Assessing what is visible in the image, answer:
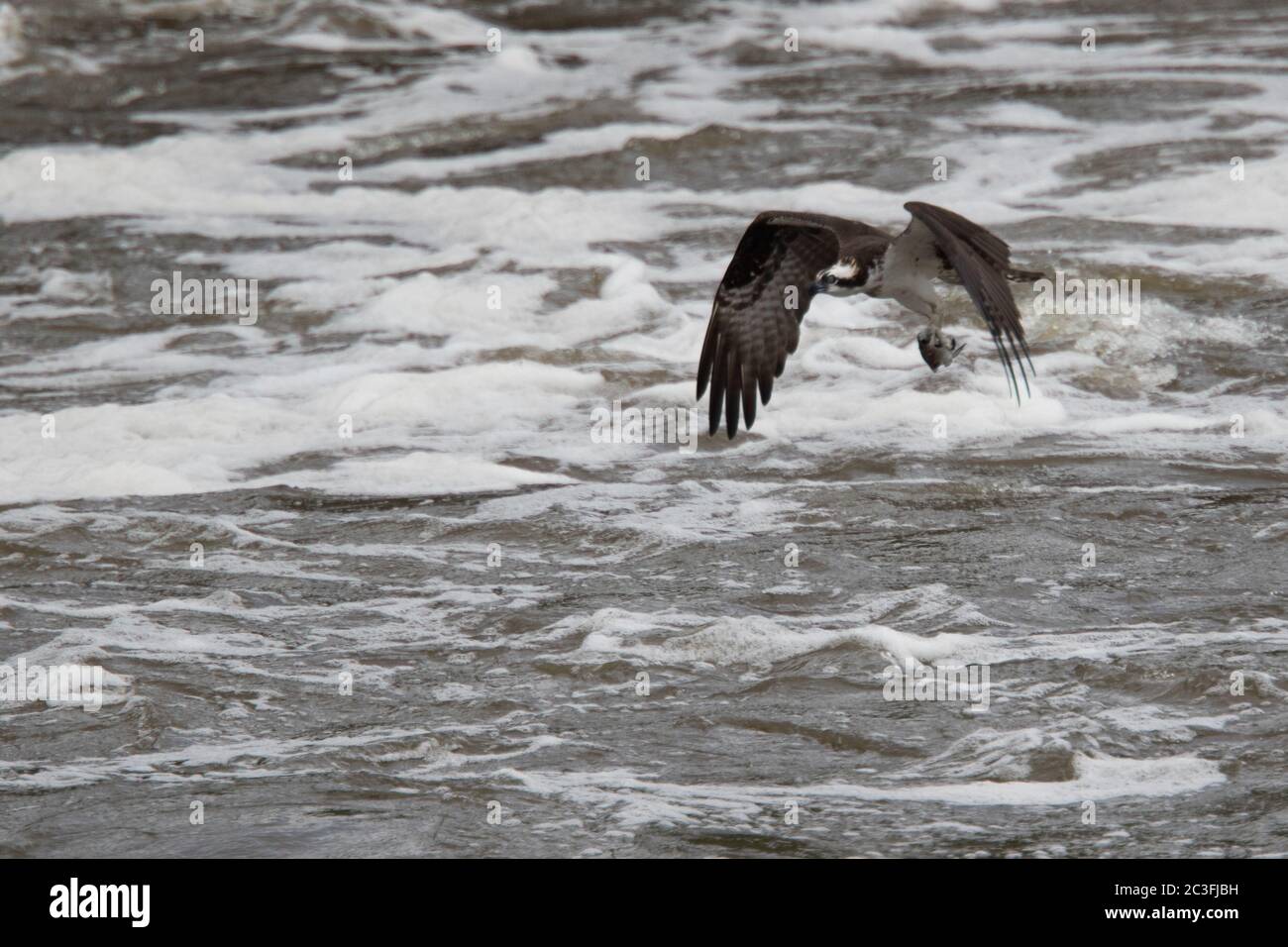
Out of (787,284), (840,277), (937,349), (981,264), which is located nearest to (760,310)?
(787,284)

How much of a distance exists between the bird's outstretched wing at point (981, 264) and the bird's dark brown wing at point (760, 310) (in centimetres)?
55

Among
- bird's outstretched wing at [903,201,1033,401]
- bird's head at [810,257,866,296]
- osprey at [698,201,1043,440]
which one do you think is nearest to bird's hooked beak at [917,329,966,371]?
osprey at [698,201,1043,440]

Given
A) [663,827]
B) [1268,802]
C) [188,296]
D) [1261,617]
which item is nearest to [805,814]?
[663,827]

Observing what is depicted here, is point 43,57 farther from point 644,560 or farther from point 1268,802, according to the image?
point 1268,802

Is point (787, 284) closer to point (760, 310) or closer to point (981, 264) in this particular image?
point (760, 310)

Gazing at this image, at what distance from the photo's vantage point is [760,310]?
6984mm

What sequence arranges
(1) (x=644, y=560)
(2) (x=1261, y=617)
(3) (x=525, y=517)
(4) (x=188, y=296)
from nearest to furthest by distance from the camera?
(2) (x=1261, y=617) → (1) (x=644, y=560) → (3) (x=525, y=517) → (4) (x=188, y=296)

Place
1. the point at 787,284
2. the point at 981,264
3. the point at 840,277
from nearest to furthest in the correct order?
1. the point at 981,264
2. the point at 840,277
3. the point at 787,284

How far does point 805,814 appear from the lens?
4.87 m

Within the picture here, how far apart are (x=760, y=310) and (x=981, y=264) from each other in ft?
3.66

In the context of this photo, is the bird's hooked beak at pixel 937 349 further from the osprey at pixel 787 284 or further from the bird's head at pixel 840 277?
the bird's head at pixel 840 277

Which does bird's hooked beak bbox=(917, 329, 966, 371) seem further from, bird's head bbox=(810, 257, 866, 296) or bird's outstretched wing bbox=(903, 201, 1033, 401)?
bird's outstretched wing bbox=(903, 201, 1033, 401)

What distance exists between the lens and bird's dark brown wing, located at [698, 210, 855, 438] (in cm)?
692
